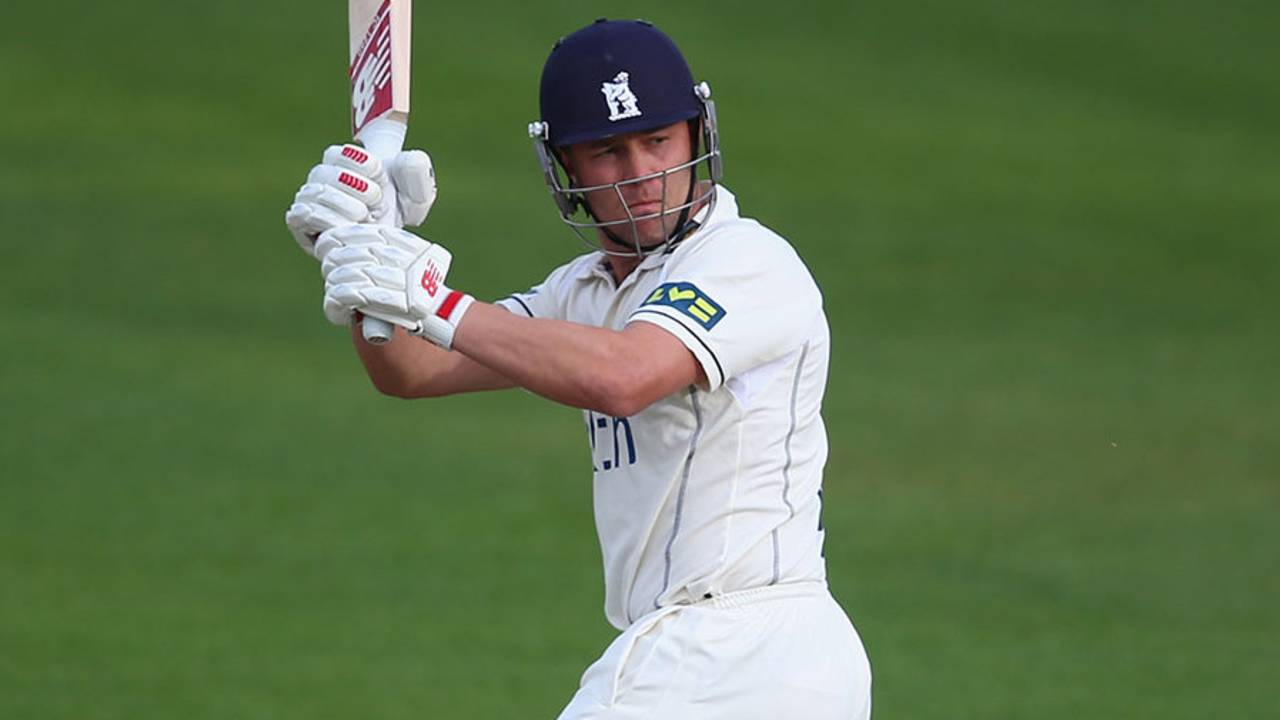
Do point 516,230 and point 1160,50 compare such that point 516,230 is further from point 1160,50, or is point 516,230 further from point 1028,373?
point 1160,50

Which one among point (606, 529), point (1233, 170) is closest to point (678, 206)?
point (606, 529)

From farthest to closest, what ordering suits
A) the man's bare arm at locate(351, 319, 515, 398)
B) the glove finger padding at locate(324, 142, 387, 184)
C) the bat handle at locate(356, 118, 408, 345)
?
the man's bare arm at locate(351, 319, 515, 398) < the bat handle at locate(356, 118, 408, 345) < the glove finger padding at locate(324, 142, 387, 184)

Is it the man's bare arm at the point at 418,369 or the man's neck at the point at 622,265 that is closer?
the man's neck at the point at 622,265

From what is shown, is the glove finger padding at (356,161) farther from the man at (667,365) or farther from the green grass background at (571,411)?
the green grass background at (571,411)

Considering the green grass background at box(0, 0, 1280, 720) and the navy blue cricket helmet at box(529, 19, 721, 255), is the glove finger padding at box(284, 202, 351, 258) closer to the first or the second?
the navy blue cricket helmet at box(529, 19, 721, 255)

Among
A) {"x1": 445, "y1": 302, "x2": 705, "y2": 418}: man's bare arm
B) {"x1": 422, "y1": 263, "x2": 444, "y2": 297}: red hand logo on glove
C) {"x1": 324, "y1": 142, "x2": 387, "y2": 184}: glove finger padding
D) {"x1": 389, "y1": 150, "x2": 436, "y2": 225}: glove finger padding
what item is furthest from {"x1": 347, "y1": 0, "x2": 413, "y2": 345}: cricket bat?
{"x1": 445, "y1": 302, "x2": 705, "y2": 418}: man's bare arm

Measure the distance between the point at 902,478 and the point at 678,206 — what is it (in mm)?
7012

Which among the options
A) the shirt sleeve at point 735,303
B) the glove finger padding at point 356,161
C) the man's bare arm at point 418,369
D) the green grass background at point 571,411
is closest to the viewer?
the shirt sleeve at point 735,303

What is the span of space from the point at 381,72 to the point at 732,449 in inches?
48.1

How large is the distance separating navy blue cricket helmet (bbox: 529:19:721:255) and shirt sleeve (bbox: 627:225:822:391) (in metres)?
0.16

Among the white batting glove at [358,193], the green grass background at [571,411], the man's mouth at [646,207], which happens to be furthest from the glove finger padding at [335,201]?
the green grass background at [571,411]

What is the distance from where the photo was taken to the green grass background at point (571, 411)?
905 centimetres

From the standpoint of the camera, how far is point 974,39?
2111 centimetres

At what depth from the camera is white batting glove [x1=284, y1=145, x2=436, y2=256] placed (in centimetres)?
437
